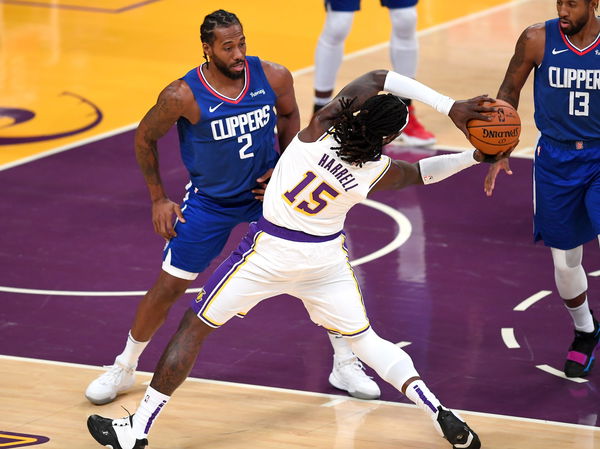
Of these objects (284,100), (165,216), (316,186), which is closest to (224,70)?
(284,100)

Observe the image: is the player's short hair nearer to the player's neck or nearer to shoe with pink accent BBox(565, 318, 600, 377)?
the player's neck

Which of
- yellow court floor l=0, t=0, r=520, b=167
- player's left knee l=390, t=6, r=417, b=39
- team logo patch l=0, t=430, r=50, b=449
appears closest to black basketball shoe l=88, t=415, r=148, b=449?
team logo patch l=0, t=430, r=50, b=449

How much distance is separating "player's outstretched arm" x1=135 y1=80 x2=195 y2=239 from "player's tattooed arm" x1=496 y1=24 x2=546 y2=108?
1.68 metres

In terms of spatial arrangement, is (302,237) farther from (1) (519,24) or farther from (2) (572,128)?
(1) (519,24)

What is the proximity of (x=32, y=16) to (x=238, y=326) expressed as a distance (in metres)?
9.89

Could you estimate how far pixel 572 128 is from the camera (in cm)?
698

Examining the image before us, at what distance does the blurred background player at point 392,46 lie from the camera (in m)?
12.0

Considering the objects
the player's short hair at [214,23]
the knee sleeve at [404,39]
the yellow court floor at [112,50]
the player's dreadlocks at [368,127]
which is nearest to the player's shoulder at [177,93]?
the player's short hair at [214,23]

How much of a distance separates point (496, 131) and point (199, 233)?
1.61 meters

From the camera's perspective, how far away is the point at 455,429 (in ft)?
20.0

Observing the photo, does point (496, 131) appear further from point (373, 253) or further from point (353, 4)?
point (353, 4)

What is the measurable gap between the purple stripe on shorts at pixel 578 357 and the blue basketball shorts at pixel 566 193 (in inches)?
24.0

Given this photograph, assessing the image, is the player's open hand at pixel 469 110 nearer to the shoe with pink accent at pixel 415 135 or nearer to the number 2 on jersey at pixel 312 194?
the number 2 on jersey at pixel 312 194

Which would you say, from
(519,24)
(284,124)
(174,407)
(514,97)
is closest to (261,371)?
(174,407)
